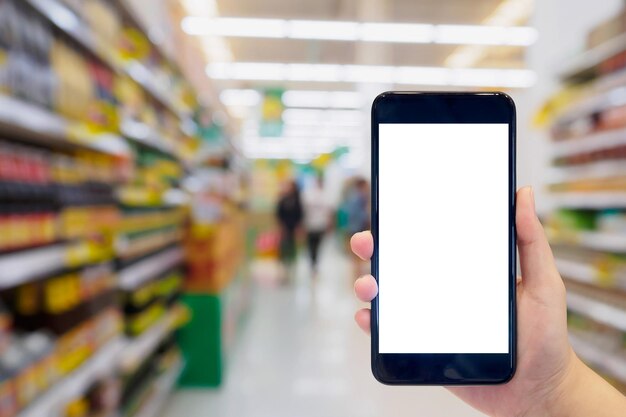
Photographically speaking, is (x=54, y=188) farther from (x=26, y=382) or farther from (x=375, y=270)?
(x=375, y=270)

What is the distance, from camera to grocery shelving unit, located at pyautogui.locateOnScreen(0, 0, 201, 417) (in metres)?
1.38

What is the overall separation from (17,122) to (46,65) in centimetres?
44

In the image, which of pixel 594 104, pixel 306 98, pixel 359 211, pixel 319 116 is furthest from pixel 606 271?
pixel 319 116

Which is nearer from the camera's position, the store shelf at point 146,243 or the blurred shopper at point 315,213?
the store shelf at point 146,243

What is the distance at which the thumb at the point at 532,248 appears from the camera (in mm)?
735

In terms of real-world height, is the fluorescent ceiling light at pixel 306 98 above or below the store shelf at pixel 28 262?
above

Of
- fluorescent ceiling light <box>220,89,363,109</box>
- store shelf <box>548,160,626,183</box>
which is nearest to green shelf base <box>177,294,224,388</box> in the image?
store shelf <box>548,160,626,183</box>

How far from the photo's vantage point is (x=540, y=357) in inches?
31.8

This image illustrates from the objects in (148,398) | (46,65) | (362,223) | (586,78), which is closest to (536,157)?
(586,78)

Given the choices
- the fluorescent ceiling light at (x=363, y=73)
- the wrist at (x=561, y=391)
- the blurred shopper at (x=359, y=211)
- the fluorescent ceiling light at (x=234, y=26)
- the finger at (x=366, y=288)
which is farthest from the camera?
the fluorescent ceiling light at (x=363, y=73)

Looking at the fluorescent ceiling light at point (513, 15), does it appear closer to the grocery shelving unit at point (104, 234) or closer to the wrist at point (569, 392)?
the grocery shelving unit at point (104, 234)

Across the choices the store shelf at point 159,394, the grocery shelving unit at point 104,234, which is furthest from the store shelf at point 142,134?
the store shelf at point 159,394

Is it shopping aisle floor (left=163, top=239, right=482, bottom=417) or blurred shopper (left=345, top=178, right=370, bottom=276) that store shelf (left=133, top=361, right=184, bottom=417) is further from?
blurred shopper (left=345, top=178, right=370, bottom=276)

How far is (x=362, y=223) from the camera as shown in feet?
23.6
